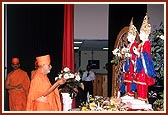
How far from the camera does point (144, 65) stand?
4.13 meters

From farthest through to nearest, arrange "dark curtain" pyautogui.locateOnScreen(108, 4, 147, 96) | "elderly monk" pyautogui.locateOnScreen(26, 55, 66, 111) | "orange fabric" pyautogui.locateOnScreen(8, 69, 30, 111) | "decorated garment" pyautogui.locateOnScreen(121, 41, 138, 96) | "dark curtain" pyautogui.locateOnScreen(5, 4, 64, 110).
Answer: "dark curtain" pyautogui.locateOnScreen(108, 4, 147, 96) → "dark curtain" pyautogui.locateOnScreen(5, 4, 64, 110) → "orange fabric" pyautogui.locateOnScreen(8, 69, 30, 111) → "decorated garment" pyautogui.locateOnScreen(121, 41, 138, 96) → "elderly monk" pyautogui.locateOnScreen(26, 55, 66, 111)

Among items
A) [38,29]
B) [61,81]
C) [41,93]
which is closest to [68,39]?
[38,29]

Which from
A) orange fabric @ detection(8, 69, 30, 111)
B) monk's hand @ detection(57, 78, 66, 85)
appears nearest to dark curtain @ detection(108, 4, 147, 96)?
orange fabric @ detection(8, 69, 30, 111)

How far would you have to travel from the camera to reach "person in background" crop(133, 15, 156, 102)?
4.12m

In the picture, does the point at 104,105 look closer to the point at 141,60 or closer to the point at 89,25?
the point at 141,60

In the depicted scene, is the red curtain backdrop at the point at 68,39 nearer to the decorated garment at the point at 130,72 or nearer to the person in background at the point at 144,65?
the decorated garment at the point at 130,72

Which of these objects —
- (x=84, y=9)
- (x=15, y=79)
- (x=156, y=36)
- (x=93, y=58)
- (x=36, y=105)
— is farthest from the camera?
(x=93, y=58)

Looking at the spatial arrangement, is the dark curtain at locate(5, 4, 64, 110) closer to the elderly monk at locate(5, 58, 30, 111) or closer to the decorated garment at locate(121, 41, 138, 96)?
the elderly monk at locate(5, 58, 30, 111)

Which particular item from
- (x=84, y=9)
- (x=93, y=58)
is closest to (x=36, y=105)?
(x=84, y=9)

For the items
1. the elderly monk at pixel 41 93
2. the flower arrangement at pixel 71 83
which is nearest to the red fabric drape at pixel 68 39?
the flower arrangement at pixel 71 83

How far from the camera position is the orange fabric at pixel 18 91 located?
5195 millimetres

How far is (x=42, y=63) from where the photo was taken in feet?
13.5

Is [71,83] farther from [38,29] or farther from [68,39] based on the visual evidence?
[38,29]

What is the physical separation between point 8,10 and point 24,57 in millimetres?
589
